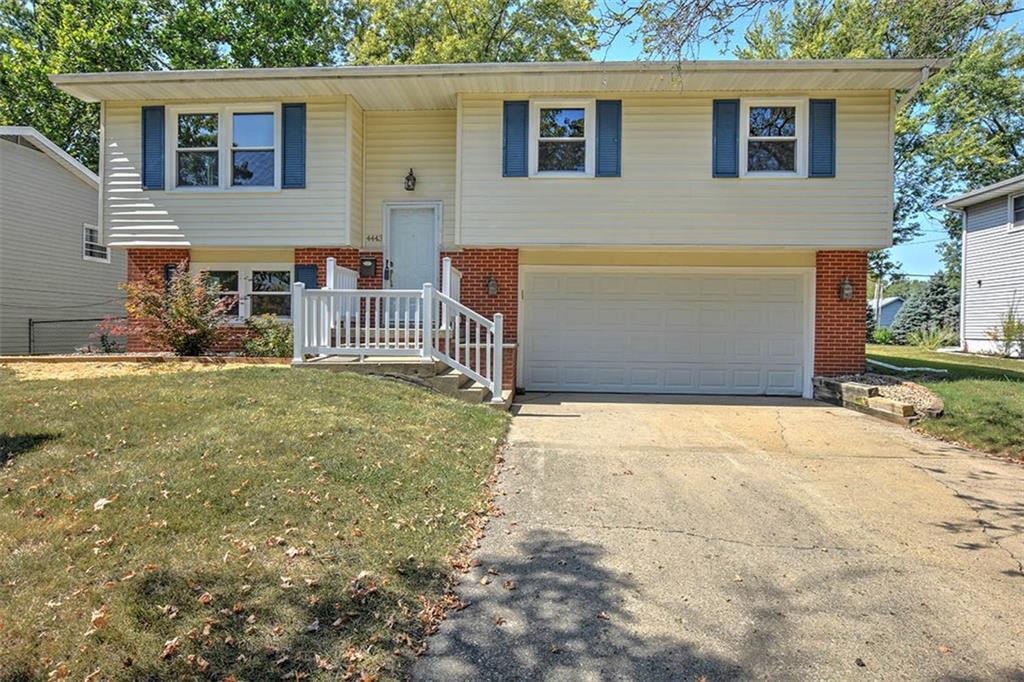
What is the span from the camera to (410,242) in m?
11.3

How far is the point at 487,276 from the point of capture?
1098 centimetres

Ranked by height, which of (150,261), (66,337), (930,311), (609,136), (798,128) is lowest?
(66,337)

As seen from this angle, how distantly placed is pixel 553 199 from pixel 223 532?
8011 millimetres

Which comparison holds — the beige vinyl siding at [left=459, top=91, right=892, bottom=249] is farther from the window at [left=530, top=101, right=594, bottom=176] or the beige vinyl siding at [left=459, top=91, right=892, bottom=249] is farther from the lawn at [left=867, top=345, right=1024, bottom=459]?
the lawn at [left=867, top=345, right=1024, bottom=459]

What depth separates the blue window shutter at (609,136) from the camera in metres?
10.2

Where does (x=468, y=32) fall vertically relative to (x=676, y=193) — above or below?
above

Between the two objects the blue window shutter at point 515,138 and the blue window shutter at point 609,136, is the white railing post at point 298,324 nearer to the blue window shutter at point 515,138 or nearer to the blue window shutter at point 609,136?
Result: the blue window shutter at point 515,138

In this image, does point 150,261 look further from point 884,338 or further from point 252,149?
point 884,338

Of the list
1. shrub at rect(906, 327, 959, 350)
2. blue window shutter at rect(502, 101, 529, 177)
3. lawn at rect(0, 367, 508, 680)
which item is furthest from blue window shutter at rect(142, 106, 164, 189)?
shrub at rect(906, 327, 959, 350)

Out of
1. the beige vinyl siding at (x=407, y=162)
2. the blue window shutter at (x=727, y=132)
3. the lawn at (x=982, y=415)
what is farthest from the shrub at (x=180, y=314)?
the lawn at (x=982, y=415)

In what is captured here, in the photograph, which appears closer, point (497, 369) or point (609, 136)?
point (497, 369)

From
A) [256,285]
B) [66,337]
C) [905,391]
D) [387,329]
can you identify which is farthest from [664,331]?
[66,337]

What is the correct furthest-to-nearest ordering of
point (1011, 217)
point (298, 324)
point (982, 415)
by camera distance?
point (1011, 217), point (298, 324), point (982, 415)

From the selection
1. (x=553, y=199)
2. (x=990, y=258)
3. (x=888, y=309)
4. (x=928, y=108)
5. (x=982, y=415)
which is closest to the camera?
(x=982, y=415)
